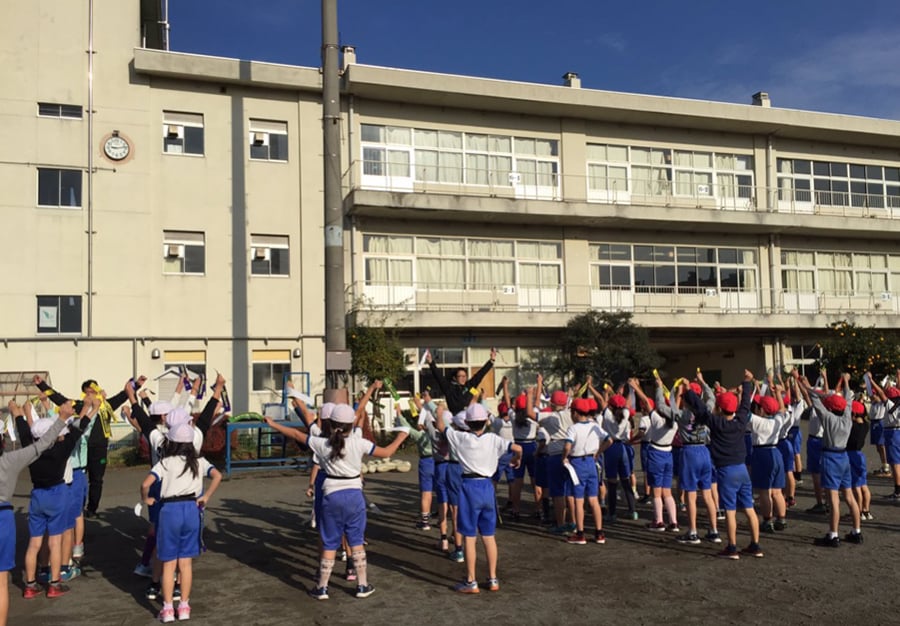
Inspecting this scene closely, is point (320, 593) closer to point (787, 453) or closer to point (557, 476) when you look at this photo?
point (557, 476)

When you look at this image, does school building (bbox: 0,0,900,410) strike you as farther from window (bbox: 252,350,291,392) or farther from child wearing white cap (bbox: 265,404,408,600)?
Answer: child wearing white cap (bbox: 265,404,408,600)

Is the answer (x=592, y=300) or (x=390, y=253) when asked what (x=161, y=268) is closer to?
(x=390, y=253)

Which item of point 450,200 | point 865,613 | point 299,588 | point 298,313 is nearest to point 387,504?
point 299,588

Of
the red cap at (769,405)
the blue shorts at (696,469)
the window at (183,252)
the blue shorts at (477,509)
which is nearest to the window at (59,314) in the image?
the window at (183,252)

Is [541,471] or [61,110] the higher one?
[61,110]

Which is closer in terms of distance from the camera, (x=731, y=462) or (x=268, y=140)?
(x=731, y=462)

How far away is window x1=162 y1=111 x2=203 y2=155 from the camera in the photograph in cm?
2180

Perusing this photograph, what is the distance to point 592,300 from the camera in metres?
25.6

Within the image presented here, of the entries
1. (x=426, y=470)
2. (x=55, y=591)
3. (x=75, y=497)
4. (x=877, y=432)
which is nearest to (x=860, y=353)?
(x=877, y=432)

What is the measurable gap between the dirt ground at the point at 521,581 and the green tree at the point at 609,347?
1222 centimetres

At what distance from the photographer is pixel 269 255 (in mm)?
22531

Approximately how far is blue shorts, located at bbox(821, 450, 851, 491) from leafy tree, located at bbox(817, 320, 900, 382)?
1739 cm

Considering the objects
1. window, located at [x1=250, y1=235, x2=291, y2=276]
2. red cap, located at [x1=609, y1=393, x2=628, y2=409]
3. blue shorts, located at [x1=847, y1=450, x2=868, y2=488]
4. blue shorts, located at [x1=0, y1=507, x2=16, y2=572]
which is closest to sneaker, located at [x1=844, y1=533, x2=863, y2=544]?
blue shorts, located at [x1=847, y1=450, x2=868, y2=488]

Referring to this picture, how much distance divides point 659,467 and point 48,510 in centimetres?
676
